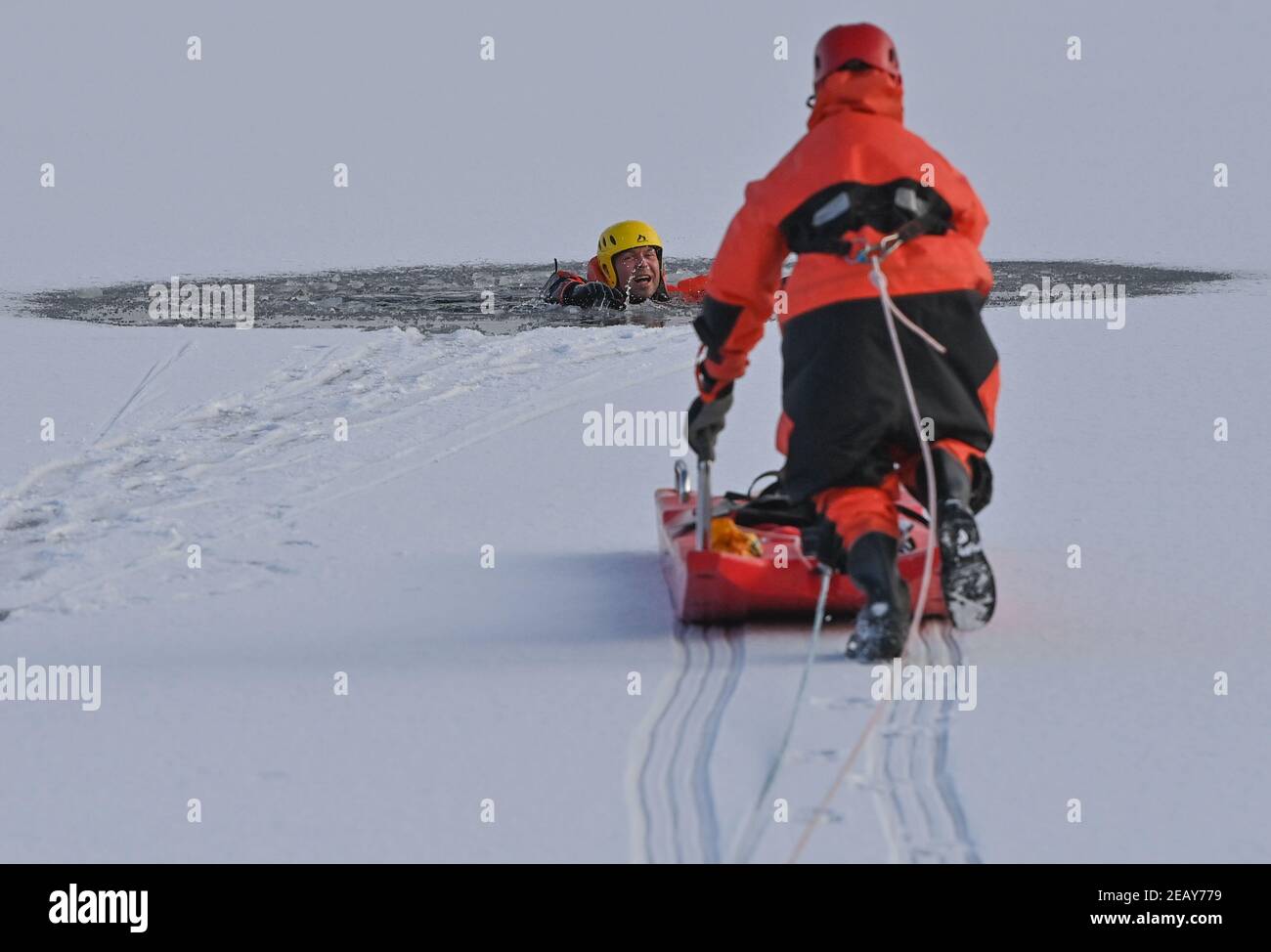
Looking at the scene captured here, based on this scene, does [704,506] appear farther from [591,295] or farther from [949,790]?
[591,295]

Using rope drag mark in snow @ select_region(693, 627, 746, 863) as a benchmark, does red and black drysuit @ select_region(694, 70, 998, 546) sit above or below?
above

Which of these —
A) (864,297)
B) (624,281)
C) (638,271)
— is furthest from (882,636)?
(624,281)

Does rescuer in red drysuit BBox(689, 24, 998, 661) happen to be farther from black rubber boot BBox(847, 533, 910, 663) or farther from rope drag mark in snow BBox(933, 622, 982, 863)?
rope drag mark in snow BBox(933, 622, 982, 863)

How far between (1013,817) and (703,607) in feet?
4.91

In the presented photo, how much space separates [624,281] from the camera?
12.3m

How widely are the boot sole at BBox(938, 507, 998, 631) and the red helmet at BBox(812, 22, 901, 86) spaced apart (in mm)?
1198

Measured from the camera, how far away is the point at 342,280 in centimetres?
1390

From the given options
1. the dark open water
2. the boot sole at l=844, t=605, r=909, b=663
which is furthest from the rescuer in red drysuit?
the dark open water

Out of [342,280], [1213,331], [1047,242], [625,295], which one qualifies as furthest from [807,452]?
[1047,242]

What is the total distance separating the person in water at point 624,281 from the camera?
11992 mm

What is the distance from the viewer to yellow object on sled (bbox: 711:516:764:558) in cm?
532

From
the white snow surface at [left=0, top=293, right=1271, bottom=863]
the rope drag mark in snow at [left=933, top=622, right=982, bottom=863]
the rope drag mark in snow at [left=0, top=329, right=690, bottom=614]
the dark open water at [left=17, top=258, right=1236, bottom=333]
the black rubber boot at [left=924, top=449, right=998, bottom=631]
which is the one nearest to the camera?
the rope drag mark in snow at [left=933, top=622, right=982, bottom=863]

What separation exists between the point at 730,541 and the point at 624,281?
7070mm

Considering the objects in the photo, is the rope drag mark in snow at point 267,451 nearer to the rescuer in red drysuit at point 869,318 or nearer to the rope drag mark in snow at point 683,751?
the rope drag mark in snow at point 683,751
